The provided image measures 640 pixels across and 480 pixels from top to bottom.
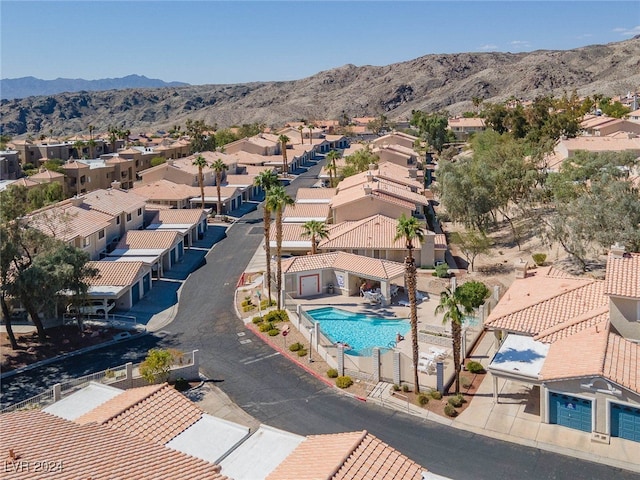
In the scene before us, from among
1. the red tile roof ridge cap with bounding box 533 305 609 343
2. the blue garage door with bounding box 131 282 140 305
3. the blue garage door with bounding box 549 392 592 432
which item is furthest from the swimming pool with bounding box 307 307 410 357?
the blue garage door with bounding box 131 282 140 305

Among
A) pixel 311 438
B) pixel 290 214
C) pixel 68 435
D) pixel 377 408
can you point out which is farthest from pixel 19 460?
pixel 290 214

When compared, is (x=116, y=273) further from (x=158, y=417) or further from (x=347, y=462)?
(x=347, y=462)

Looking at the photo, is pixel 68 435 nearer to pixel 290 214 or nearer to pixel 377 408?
pixel 377 408

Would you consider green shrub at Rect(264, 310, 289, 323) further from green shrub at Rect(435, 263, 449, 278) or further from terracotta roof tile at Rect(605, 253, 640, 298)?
terracotta roof tile at Rect(605, 253, 640, 298)

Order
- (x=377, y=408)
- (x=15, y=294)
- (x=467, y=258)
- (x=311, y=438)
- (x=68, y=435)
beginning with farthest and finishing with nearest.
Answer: (x=467, y=258) → (x=15, y=294) → (x=377, y=408) → (x=311, y=438) → (x=68, y=435)

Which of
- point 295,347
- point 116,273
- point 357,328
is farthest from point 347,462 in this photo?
point 116,273
